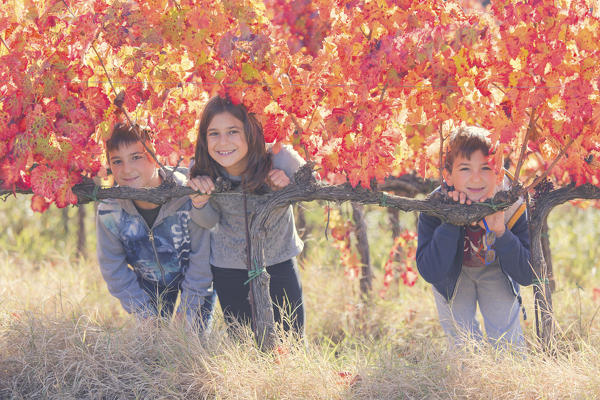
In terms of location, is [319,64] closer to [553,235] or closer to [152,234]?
[152,234]

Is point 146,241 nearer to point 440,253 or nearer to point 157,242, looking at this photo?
point 157,242

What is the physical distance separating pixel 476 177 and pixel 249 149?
1027 mm

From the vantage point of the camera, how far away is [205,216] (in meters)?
2.90

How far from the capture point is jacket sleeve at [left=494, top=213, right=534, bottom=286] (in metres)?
2.67

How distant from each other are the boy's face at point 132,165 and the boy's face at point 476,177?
152 cm

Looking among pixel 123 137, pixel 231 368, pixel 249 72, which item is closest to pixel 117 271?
pixel 123 137

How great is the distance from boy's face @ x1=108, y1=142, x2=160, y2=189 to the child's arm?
1.16 feet

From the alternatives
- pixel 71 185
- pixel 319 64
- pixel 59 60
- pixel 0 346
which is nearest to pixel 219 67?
pixel 319 64

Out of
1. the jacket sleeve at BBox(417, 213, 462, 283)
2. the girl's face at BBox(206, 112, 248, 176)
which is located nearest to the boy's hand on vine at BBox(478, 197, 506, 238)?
the jacket sleeve at BBox(417, 213, 462, 283)

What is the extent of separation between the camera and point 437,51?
7.50 feet

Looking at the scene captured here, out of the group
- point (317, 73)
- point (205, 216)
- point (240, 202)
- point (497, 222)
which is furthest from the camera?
point (240, 202)

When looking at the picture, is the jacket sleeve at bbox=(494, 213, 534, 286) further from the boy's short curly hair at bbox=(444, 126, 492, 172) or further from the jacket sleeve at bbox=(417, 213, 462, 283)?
the boy's short curly hair at bbox=(444, 126, 492, 172)

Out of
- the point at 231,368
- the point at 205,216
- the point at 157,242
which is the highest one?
the point at 205,216

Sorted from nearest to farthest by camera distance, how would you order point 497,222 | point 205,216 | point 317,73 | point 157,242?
1. point 317,73
2. point 497,222
3. point 205,216
4. point 157,242
